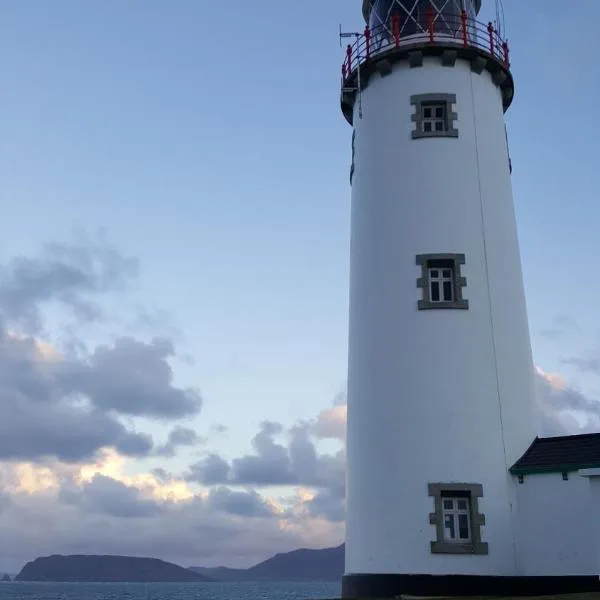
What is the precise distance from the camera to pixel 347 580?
18797 millimetres

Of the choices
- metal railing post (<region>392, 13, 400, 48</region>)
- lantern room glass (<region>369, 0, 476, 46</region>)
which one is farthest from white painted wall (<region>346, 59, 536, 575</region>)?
lantern room glass (<region>369, 0, 476, 46</region>)

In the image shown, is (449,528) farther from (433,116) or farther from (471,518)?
(433,116)

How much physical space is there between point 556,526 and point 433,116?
37.1ft

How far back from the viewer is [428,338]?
1902 cm

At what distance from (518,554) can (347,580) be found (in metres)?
4.21

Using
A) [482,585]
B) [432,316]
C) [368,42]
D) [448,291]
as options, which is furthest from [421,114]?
[482,585]

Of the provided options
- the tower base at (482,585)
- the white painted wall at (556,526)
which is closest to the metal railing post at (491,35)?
the white painted wall at (556,526)

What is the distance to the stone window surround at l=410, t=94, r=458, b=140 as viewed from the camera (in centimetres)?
2092

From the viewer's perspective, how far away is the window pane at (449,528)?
1755 centimetres

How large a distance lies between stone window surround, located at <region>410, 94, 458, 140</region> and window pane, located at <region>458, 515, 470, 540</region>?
10.1 metres

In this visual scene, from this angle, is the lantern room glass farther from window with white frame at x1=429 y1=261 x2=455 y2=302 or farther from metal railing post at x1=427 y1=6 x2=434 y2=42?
window with white frame at x1=429 y1=261 x2=455 y2=302

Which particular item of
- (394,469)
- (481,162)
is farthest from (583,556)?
(481,162)

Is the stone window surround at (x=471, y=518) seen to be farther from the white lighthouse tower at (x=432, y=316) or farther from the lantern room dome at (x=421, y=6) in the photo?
the lantern room dome at (x=421, y=6)

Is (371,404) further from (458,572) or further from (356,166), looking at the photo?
(356,166)
